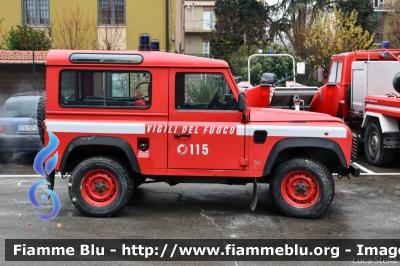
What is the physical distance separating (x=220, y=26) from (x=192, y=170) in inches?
1165

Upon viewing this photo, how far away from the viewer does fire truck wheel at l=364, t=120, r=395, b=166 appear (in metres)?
11.0

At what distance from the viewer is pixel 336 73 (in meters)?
13.5

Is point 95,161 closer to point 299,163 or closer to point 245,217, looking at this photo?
point 245,217

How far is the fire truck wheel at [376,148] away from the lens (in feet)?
36.2

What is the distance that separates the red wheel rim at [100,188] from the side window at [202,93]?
1315 mm

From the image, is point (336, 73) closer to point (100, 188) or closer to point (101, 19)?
point (100, 188)

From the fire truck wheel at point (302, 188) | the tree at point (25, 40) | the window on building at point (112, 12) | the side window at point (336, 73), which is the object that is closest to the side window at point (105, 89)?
the fire truck wheel at point (302, 188)

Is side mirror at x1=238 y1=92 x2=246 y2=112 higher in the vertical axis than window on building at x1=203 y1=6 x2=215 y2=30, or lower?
lower

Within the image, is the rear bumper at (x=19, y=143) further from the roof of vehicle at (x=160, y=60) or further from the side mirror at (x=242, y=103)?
the side mirror at (x=242, y=103)

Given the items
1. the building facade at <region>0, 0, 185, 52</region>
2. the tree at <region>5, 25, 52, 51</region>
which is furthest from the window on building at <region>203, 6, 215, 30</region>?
the tree at <region>5, 25, 52, 51</region>

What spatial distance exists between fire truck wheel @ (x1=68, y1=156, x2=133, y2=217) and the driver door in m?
0.68

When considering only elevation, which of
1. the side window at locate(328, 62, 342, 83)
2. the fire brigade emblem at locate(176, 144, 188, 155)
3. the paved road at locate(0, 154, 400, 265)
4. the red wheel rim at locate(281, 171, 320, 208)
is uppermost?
the side window at locate(328, 62, 342, 83)

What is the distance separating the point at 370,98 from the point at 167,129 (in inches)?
235

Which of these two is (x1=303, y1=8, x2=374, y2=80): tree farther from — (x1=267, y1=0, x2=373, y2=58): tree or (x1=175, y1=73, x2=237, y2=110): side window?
(x1=175, y1=73, x2=237, y2=110): side window
